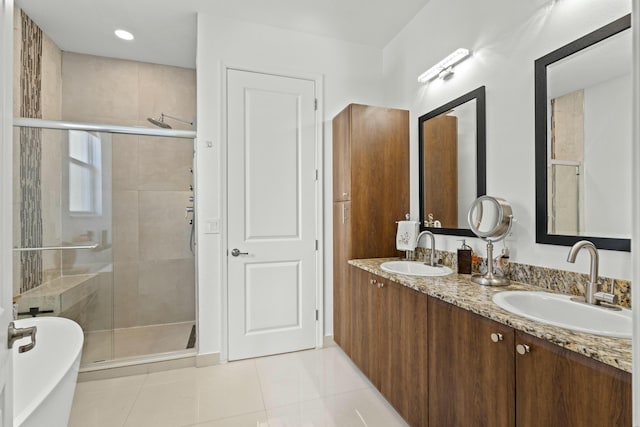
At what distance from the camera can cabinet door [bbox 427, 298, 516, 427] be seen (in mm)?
1063

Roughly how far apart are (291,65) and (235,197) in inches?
48.8

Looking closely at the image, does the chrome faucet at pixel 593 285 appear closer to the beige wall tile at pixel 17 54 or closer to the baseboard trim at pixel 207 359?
the baseboard trim at pixel 207 359

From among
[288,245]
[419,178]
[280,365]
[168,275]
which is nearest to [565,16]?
[419,178]

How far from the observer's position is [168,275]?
2.98 metres

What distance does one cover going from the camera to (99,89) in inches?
117

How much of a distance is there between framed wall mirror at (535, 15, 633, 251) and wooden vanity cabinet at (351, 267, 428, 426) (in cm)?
75

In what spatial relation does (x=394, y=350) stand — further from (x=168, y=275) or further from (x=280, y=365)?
(x=168, y=275)

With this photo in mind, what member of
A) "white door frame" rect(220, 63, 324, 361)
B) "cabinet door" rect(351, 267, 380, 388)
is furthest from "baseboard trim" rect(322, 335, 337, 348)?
"cabinet door" rect(351, 267, 380, 388)

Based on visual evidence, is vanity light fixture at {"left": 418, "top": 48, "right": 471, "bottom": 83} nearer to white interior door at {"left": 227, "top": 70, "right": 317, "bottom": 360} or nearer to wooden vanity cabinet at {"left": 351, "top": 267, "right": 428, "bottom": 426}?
white interior door at {"left": 227, "top": 70, "right": 317, "bottom": 360}

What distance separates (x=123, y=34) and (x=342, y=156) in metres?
2.19

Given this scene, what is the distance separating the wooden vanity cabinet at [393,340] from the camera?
1.51m

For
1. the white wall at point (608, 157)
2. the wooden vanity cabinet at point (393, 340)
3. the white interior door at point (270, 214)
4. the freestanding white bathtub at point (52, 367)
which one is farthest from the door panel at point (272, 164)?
the white wall at point (608, 157)

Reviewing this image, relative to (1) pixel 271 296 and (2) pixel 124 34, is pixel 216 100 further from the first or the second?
(1) pixel 271 296

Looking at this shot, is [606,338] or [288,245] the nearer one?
[606,338]
